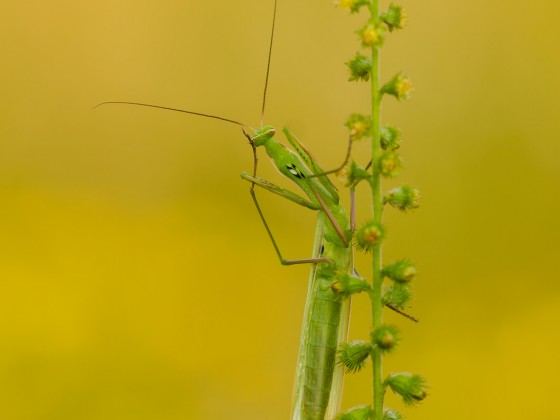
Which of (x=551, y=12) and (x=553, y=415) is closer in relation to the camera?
(x=553, y=415)

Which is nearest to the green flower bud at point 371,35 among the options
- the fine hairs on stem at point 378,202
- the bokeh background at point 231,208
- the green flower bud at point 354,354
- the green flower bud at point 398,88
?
the fine hairs on stem at point 378,202

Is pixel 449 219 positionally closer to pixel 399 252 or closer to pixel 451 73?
pixel 399 252

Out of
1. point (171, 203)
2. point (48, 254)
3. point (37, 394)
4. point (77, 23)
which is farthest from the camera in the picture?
point (77, 23)

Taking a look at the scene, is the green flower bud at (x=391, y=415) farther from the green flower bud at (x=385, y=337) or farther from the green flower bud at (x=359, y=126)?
the green flower bud at (x=359, y=126)

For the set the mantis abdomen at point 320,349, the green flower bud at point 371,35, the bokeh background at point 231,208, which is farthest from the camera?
the bokeh background at point 231,208

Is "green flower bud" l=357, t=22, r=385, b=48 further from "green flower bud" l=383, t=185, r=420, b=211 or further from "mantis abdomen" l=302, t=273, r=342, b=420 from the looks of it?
"mantis abdomen" l=302, t=273, r=342, b=420

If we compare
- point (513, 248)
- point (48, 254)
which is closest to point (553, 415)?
point (513, 248)

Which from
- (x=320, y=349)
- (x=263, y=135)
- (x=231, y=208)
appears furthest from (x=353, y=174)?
(x=231, y=208)
